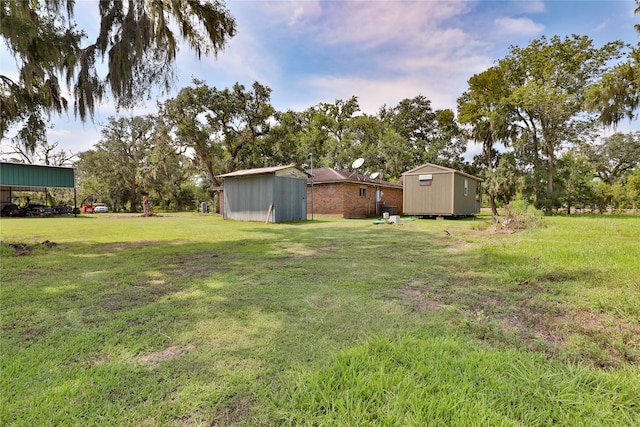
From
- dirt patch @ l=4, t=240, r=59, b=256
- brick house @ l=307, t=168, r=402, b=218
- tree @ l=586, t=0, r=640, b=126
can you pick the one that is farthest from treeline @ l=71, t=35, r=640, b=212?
dirt patch @ l=4, t=240, r=59, b=256

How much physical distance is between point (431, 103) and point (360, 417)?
3869 centimetres

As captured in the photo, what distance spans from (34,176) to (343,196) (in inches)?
802

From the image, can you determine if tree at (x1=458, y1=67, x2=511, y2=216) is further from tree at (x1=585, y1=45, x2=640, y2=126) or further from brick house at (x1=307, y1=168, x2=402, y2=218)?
brick house at (x1=307, y1=168, x2=402, y2=218)

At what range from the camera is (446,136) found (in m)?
32.2

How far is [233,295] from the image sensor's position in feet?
11.0

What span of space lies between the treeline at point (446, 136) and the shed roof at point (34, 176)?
23.7 ft

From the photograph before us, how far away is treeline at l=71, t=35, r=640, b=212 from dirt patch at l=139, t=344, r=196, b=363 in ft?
61.9

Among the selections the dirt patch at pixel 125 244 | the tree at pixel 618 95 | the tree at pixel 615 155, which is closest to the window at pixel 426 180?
the tree at pixel 618 95

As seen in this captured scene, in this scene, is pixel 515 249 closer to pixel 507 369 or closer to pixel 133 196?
pixel 507 369

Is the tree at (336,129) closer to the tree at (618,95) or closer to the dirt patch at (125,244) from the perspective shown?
the tree at (618,95)

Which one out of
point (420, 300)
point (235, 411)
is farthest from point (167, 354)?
point (420, 300)

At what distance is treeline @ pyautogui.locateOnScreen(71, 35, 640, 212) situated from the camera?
19.7 meters

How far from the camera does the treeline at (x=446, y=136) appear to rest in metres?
19.7

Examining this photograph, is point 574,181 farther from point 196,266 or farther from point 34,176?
point 34,176
